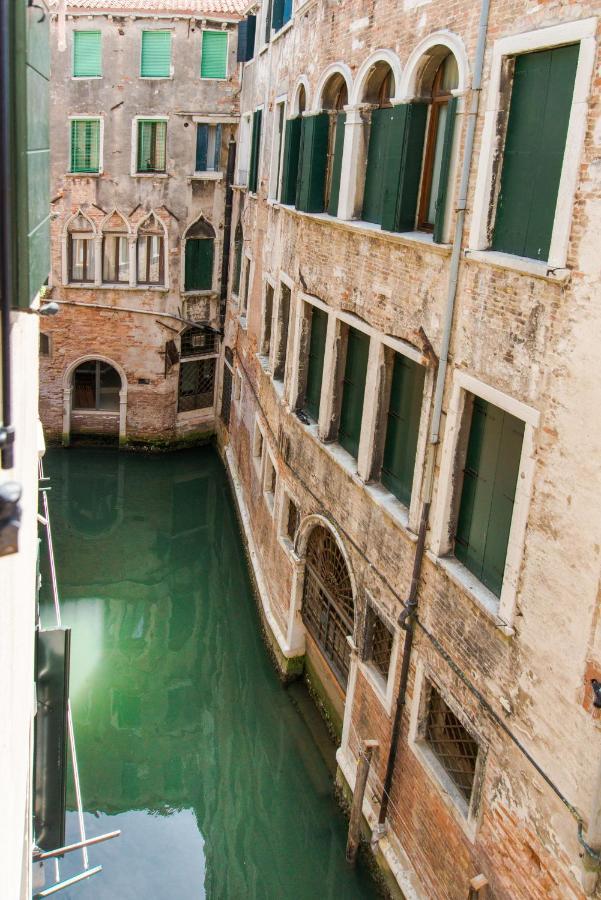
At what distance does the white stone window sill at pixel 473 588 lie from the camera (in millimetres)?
6558

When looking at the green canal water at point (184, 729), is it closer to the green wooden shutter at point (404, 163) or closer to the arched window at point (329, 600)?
the arched window at point (329, 600)

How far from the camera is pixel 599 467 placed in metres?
5.37

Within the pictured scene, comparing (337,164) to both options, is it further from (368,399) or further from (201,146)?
(201,146)

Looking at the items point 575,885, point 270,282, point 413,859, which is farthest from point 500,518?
point 270,282

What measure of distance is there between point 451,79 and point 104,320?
538 inches

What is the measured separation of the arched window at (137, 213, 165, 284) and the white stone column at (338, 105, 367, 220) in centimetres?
1060

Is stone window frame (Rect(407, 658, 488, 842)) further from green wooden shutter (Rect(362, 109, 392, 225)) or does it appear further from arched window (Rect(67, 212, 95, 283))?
arched window (Rect(67, 212, 95, 283))

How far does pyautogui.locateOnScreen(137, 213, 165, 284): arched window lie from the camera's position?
19500 millimetres

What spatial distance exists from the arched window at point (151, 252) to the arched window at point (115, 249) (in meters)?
0.33

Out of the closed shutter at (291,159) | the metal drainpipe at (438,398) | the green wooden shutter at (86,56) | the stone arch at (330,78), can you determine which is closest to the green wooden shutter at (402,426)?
the metal drainpipe at (438,398)

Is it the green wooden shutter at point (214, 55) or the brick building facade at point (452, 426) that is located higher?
the green wooden shutter at point (214, 55)

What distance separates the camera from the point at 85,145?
62.4 feet

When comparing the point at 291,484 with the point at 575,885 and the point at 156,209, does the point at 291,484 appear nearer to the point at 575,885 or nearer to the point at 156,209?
the point at 575,885

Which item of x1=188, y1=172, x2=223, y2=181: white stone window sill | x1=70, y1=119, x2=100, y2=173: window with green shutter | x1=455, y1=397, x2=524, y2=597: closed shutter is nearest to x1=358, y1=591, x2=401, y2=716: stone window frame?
x1=455, y1=397, x2=524, y2=597: closed shutter
